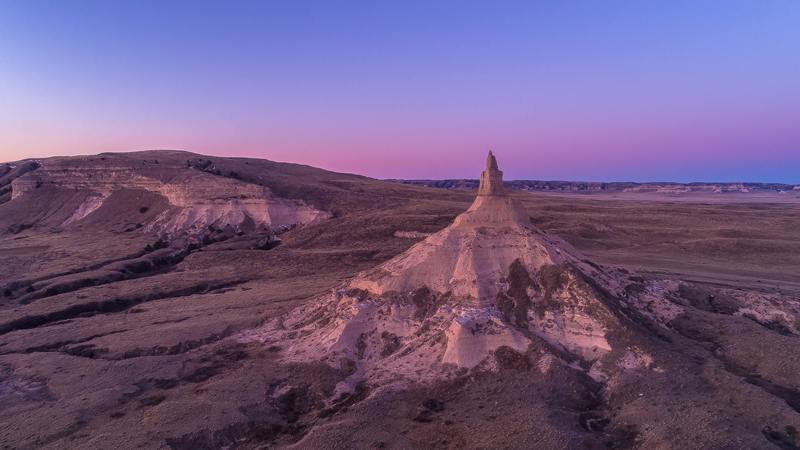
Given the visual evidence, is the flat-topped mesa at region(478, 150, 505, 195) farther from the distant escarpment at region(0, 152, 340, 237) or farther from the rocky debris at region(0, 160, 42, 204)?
the rocky debris at region(0, 160, 42, 204)

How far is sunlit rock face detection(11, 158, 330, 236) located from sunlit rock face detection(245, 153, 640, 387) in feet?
146

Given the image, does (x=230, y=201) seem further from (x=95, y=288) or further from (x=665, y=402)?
(x=665, y=402)

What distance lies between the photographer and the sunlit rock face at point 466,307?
23.9 meters

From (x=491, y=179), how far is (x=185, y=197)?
58.5 metres

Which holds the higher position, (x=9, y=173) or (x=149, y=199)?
(x=9, y=173)

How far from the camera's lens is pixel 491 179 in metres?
31.7

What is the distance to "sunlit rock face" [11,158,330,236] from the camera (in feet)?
239

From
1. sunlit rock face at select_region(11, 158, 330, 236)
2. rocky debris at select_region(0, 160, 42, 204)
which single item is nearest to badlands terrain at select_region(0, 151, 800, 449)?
sunlit rock face at select_region(11, 158, 330, 236)

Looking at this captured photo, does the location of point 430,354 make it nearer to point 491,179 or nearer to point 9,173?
point 491,179

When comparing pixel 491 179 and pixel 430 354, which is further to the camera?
A: pixel 491 179

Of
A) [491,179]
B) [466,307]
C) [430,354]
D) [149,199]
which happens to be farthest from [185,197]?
[430,354]

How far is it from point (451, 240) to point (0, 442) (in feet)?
71.1

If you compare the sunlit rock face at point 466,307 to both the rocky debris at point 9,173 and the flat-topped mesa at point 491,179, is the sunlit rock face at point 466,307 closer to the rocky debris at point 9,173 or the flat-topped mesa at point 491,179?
the flat-topped mesa at point 491,179

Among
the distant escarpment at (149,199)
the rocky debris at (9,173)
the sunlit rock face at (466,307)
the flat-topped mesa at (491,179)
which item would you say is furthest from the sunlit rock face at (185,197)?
the flat-topped mesa at (491,179)
